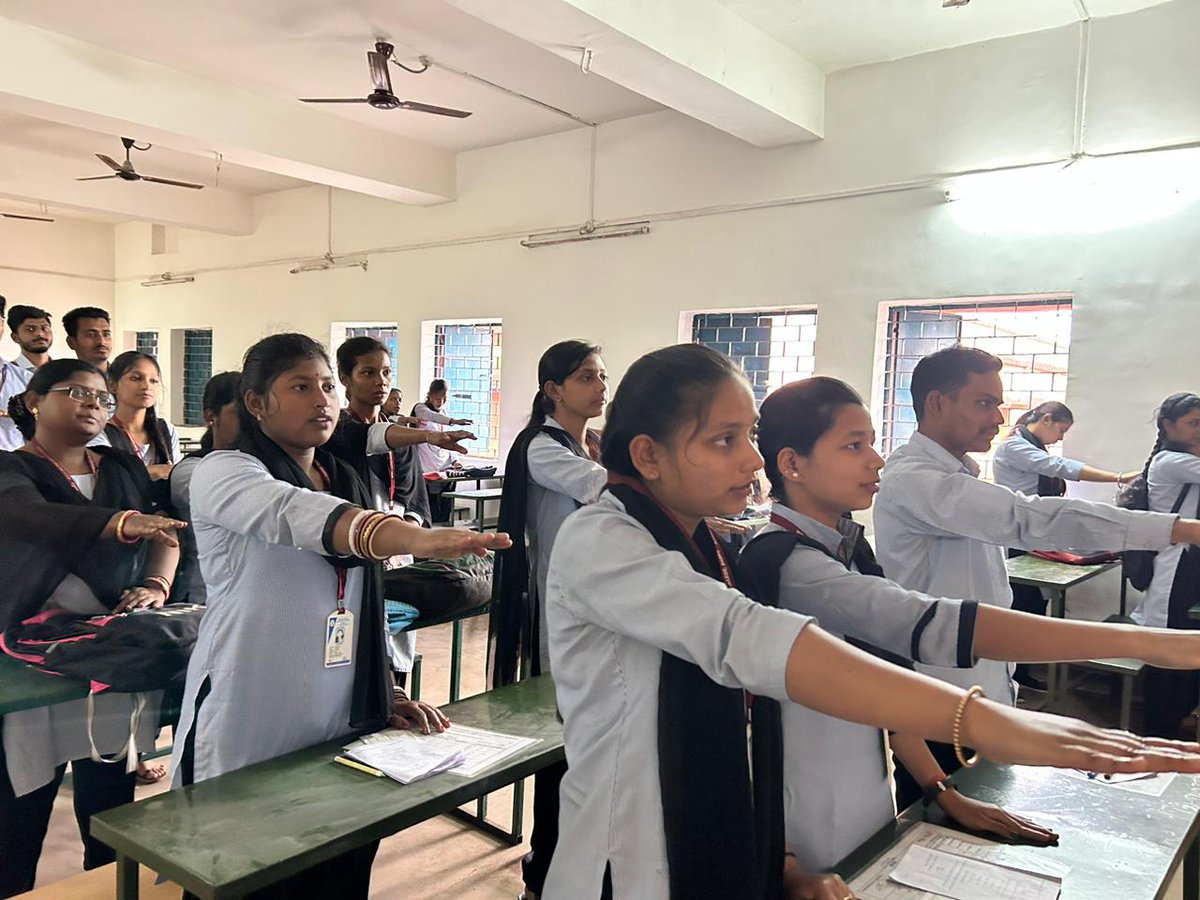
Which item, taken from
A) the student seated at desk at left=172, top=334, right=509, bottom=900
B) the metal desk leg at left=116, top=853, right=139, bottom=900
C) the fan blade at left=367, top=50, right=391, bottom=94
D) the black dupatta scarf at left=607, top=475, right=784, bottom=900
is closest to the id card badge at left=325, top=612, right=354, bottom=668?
the student seated at desk at left=172, top=334, right=509, bottom=900

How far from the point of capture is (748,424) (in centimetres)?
113

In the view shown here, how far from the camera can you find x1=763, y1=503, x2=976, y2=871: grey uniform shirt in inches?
50.5

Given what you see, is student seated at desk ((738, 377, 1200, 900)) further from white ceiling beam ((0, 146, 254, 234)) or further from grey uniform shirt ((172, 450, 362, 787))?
white ceiling beam ((0, 146, 254, 234))

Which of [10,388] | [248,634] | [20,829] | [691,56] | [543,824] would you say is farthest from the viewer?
[691,56]

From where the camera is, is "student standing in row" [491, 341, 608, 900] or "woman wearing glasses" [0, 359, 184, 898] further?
"student standing in row" [491, 341, 608, 900]

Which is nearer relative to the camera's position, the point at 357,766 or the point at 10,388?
the point at 357,766

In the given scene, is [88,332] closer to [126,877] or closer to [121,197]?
[126,877]

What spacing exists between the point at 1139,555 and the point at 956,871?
366cm

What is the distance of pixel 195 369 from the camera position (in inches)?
457

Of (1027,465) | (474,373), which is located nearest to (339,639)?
(1027,465)

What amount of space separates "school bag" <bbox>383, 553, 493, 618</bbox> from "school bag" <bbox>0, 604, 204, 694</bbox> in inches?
23.4

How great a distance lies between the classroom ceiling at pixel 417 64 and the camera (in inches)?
185

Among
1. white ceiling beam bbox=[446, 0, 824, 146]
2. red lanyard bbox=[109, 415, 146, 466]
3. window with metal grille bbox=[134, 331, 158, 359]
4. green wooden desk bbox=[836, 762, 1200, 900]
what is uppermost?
white ceiling beam bbox=[446, 0, 824, 146]

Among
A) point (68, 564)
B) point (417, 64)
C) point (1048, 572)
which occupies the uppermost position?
point (417, 64)
